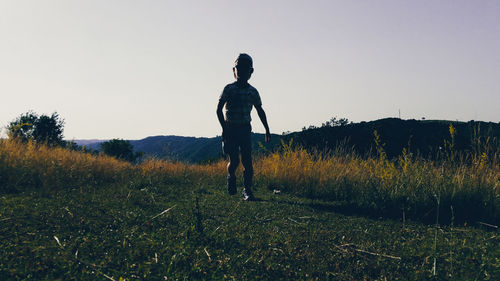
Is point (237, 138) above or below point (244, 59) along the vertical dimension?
below

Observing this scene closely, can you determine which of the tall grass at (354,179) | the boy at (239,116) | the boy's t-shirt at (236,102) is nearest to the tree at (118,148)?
the tall grass at (354,179)

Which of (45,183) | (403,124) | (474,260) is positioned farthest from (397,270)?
(403,124)

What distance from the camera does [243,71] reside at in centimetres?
528

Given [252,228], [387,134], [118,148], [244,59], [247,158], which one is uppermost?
[244,59]

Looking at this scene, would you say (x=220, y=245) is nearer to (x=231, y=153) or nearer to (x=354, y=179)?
(x=231, y=153)

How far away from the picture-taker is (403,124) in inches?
621

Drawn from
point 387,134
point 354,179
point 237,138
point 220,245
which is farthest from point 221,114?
point 387,134

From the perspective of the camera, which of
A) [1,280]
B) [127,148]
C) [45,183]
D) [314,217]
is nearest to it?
[1,280]

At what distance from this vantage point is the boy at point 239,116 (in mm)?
5262

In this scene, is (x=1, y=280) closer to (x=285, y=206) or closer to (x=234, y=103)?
(x=285, y=206)

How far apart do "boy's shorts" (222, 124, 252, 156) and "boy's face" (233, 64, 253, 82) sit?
82 cm

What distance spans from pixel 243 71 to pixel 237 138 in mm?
1145

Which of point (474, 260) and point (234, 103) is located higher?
point (234, 103)

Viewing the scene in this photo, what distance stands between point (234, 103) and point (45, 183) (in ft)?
10.9
